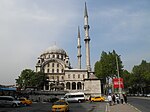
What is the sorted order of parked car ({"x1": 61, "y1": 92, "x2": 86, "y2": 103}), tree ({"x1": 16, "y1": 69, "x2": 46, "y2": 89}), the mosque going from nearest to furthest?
parked car ({"x1": 61, "y1": 92, "x2": 86, "y2": 103})
tree ({"x1": 16, "y1": 69, "x2": 46, "y2": 89})
the mosque

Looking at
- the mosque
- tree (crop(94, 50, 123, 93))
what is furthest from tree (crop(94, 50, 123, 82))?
the mosque

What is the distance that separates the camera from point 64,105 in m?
21.4

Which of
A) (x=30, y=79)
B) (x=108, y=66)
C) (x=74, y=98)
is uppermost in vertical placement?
(x=108, y=66)

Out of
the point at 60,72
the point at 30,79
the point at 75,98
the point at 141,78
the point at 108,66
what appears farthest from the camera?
the point at 60,72

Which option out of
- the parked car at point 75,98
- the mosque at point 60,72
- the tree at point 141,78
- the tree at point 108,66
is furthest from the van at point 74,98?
the mosque at point 60,72

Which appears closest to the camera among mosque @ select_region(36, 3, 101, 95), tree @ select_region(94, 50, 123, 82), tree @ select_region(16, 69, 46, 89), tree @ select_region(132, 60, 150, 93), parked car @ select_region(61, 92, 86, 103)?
parked car @ select_region(61, 92, 86, 103)

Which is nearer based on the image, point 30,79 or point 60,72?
point 30,79

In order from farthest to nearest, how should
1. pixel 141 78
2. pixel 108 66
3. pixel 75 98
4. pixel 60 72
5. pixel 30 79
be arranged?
pixel 60 72, pixel 30 79, pixel 141 78, pixel 108 66, pixel 75 98

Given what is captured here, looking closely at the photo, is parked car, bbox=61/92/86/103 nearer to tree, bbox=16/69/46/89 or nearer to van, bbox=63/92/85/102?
van, bbox=63/92/85/102

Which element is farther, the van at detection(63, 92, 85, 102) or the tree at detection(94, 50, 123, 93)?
the tree at detection(94, 50, 123, 93)

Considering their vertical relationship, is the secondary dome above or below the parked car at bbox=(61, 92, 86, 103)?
above

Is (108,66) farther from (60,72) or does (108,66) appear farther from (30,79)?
(60,72)

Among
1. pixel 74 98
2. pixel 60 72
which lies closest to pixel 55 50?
pixel 60 72

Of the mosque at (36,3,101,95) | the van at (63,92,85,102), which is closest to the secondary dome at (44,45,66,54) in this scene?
the mosque at (36,3,101,95)
